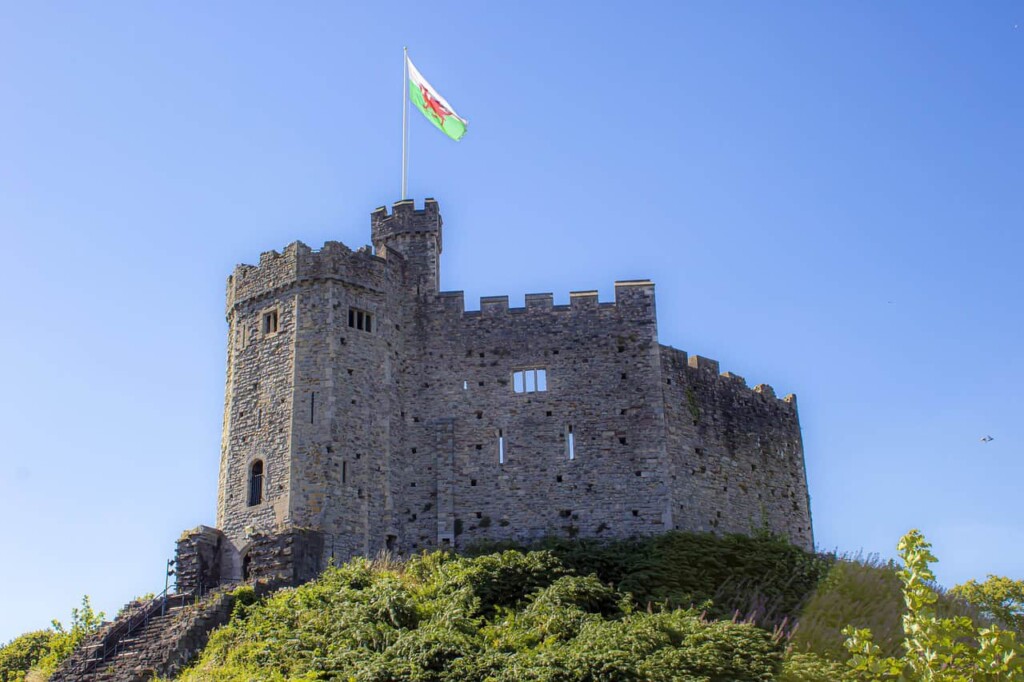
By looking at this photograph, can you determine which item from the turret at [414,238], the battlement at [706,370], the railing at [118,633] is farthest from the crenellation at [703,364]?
the railing at [118,633]

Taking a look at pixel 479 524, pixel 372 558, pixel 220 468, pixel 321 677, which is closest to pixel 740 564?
pixel 479 524

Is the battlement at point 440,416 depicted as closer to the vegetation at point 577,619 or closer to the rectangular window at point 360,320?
the rectangular window at point 360,320

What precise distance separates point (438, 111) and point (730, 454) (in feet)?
43.3

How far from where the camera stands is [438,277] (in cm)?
3444

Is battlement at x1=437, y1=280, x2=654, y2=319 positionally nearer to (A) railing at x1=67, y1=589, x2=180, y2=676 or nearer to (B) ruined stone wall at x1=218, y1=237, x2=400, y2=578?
(B) ruined stone wall at x1=218, y1=237, x2=400, y2=578

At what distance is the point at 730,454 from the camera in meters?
34.3

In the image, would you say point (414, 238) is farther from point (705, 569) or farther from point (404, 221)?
point (705, 569)

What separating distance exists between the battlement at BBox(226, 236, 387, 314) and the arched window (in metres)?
4.89

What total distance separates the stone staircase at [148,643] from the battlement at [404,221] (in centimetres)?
1178

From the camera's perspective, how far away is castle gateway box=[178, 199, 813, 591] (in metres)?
30.2

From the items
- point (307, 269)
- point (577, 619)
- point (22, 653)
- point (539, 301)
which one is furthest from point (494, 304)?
point (22, 653)

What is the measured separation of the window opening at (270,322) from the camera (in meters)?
32.2

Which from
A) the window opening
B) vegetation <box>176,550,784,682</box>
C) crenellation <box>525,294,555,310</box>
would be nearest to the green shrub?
vegetation <box>176,550,784,682</box>

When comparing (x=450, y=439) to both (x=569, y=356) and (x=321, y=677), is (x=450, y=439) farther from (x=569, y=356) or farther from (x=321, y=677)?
(x=321, y=677)
